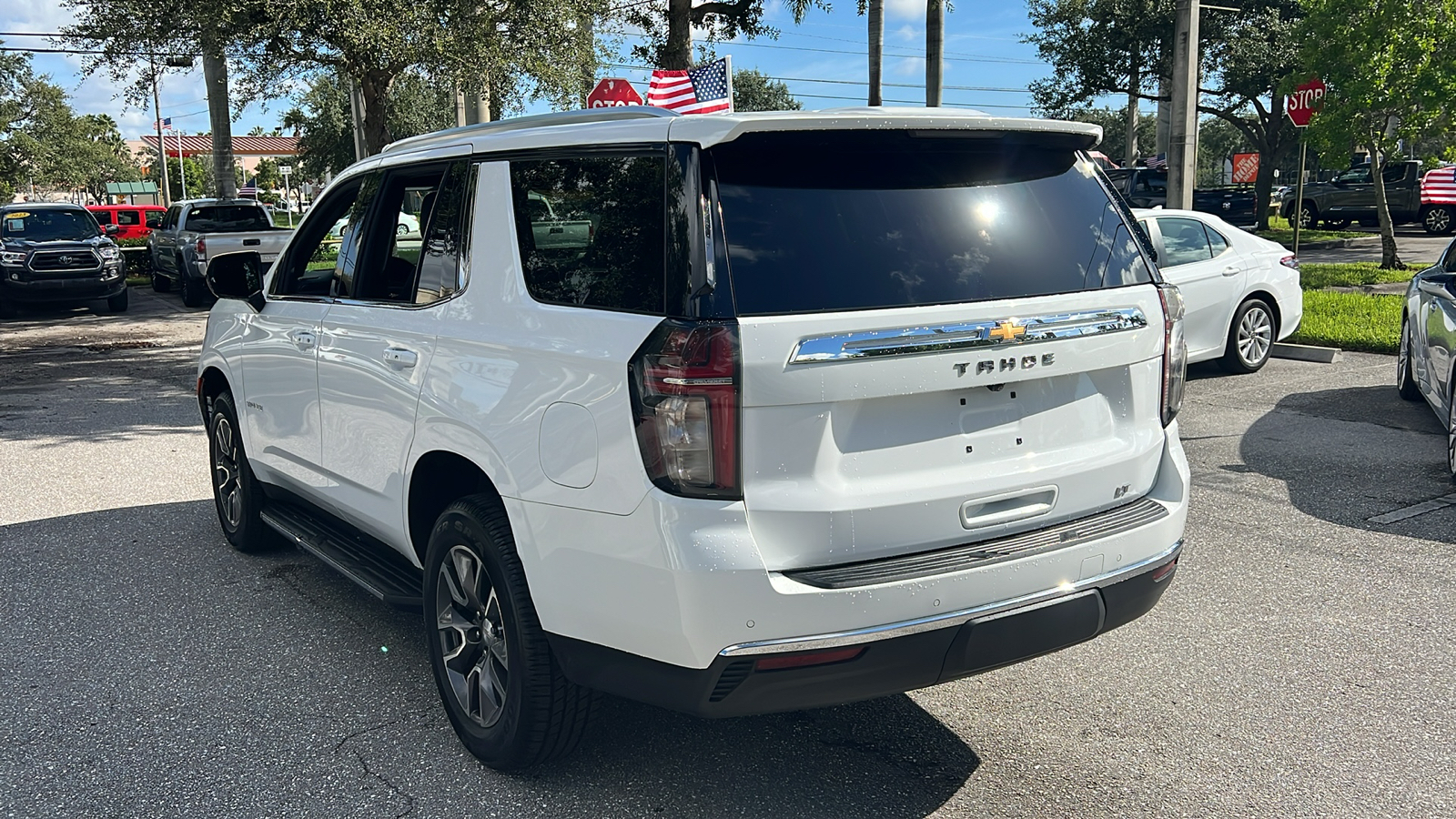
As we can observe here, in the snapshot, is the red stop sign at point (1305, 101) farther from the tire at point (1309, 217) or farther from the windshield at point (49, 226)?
the windshield at point (49, 226)

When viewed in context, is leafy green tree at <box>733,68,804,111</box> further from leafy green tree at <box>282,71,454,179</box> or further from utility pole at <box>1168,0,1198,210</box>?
utility pole at <box>1168,0,1198,210</box>

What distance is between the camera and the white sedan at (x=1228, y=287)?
10.1 meters

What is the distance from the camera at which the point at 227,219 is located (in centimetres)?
2133

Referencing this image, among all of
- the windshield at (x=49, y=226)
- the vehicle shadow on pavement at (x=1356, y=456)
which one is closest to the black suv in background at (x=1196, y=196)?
the vehicle shadow on pavement at (x=1356, y=456)

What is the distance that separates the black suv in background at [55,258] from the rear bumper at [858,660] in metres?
19.6

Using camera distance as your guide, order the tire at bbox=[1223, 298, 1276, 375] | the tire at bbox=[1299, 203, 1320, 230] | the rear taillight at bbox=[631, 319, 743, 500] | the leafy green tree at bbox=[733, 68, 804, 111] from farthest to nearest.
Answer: the leafy green tree at bbox=[733, 68, 804, 111], the tire at bbox=[1299, 203, 1320, 230], the tire at bbox=[1223, 298, 1276, 375], the rear taillight at bbox=[631, 319, 743, 500]

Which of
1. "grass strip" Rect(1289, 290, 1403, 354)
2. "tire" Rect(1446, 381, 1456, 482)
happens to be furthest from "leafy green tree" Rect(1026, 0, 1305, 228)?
"tire" Rect(1446, 381, 1456, 482)

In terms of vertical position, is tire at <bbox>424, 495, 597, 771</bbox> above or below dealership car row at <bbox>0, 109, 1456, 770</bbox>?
below

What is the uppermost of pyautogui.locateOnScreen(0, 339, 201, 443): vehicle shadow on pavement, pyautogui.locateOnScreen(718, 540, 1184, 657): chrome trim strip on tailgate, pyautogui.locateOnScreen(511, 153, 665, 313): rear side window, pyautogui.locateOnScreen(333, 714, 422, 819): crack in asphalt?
pyautogui.locateOnScreen(511, 153, 665, 313): rear side window

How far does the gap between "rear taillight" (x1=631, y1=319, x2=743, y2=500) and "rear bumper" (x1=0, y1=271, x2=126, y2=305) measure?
19.9 meters

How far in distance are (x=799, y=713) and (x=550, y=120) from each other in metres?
2.11

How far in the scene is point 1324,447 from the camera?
24.7ft

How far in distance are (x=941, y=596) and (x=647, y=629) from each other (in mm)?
737

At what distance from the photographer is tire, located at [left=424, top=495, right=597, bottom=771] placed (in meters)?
3.25
